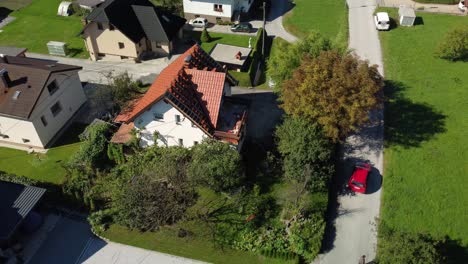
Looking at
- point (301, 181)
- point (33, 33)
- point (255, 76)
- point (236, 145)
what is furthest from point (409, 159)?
point (33, 33)

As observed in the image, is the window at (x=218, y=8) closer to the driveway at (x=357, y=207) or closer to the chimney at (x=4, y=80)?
the driveway at (x=357, y=207)

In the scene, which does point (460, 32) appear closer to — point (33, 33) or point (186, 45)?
point (186, 45)

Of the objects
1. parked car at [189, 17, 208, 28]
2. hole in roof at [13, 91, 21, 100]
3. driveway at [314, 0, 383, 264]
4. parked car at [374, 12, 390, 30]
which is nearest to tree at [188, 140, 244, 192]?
driveway at [314, 0, 383, 264]

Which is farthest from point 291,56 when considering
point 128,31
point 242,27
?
point 128,31

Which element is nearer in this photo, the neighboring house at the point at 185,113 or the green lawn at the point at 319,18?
the neighboring house at the point at 185,113

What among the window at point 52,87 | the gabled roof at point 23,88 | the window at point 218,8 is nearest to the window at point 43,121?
the gabled roof at point 23,88

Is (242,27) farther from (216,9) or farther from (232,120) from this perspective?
(232,120)
